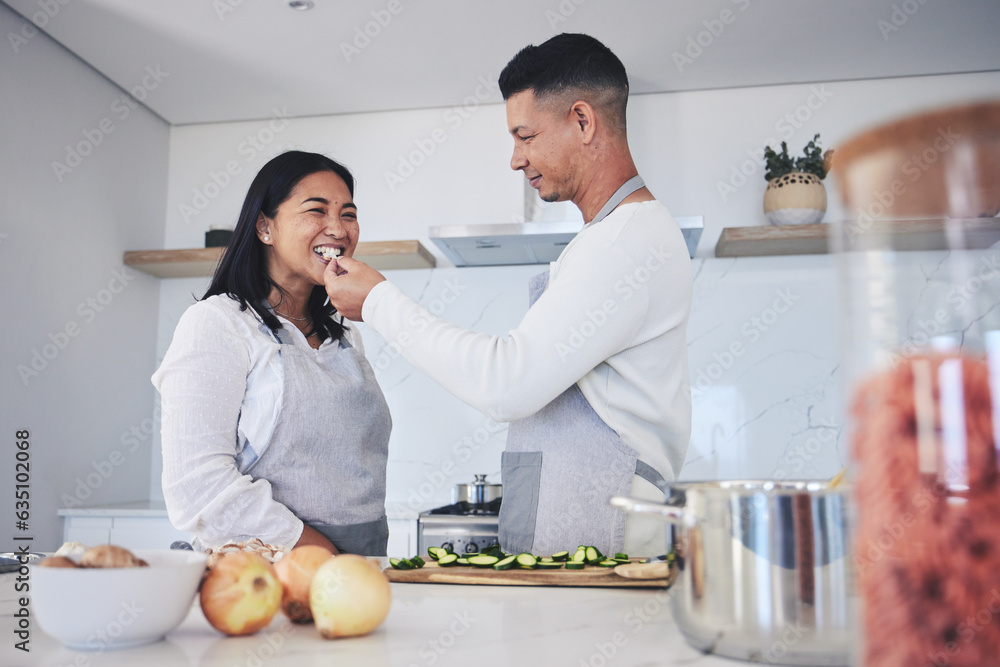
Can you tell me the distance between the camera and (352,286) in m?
1.18

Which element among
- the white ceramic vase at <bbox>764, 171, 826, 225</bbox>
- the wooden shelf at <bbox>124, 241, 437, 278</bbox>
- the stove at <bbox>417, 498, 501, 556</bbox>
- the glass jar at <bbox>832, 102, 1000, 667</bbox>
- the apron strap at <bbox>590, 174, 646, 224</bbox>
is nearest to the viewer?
the glass jar at <bbox>832, 102, 1000, 667</bbox>

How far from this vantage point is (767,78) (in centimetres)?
287

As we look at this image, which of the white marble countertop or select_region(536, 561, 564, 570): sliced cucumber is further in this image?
the white marble countertop

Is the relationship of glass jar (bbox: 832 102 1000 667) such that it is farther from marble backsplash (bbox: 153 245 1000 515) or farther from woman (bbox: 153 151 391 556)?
marble backsplash (bbox: 153 245 1000 515)

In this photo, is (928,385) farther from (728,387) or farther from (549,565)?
(728,387)

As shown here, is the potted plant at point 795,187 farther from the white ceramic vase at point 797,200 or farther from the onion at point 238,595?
the onion at point 238,595

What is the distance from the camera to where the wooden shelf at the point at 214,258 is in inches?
107

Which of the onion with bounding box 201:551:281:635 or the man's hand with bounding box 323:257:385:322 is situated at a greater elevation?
the man's hand with bounding box 323:257:385:322

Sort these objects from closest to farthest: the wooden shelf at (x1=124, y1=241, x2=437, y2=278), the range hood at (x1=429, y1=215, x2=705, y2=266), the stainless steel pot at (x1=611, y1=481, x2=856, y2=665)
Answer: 1. the stainless steel pot at (x1=611, y1=481, x2=856, y2=665)
2. the range hood at (x1=429, y1=215, x2=705, y2=266)
3. the wooden shelf at (x1=124, y1=241, x2=437, y2=278)

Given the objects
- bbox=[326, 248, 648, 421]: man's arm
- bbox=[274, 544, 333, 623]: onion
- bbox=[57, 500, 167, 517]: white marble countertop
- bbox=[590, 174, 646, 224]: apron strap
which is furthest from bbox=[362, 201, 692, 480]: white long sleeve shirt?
bbox=[57, 500, 167, 517]: white marble countertop

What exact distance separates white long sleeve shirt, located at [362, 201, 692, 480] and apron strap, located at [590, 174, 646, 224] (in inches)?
4.0

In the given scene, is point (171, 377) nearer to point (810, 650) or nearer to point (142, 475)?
point (810, 650)

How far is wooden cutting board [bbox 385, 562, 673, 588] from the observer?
89 centimetres

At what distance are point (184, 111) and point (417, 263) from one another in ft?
3.95
